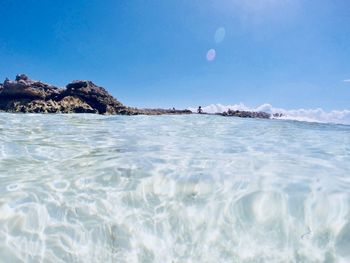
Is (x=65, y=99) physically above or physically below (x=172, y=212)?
above

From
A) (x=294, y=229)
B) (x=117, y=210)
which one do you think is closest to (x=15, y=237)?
(x=117, y=210)

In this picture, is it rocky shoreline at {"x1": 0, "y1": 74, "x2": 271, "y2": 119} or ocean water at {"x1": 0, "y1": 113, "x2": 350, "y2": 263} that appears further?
rocky shoreline at {"x1": 0, "y1": 74, "x2": 271, "y2": 119}

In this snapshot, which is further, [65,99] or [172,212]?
[65,99]

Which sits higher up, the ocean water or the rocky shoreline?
the rocky shoreline

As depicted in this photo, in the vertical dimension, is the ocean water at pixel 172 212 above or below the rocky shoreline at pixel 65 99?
below

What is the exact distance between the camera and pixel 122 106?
64.6 ft

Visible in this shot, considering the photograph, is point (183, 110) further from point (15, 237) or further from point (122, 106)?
point (15, 237)

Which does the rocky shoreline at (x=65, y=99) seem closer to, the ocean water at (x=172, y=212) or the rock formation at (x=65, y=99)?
the rock formation at (x=65, y=99)

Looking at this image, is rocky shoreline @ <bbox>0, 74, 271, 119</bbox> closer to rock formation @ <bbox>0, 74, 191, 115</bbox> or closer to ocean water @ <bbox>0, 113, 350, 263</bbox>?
rock formation @ <bbox>0, 74, 191, 115</bbox>

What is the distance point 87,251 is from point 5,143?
4.20 metres

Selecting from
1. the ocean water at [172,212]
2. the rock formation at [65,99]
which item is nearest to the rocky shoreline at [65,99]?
the rock formation at [65,99]

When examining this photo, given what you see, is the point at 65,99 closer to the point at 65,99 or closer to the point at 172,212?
the point at 65,99

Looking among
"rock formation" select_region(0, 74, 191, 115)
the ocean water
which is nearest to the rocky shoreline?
"rock formation" select_region(0, 74, 191, 115)

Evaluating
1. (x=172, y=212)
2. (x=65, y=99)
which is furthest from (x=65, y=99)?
(x=172, y=212)
